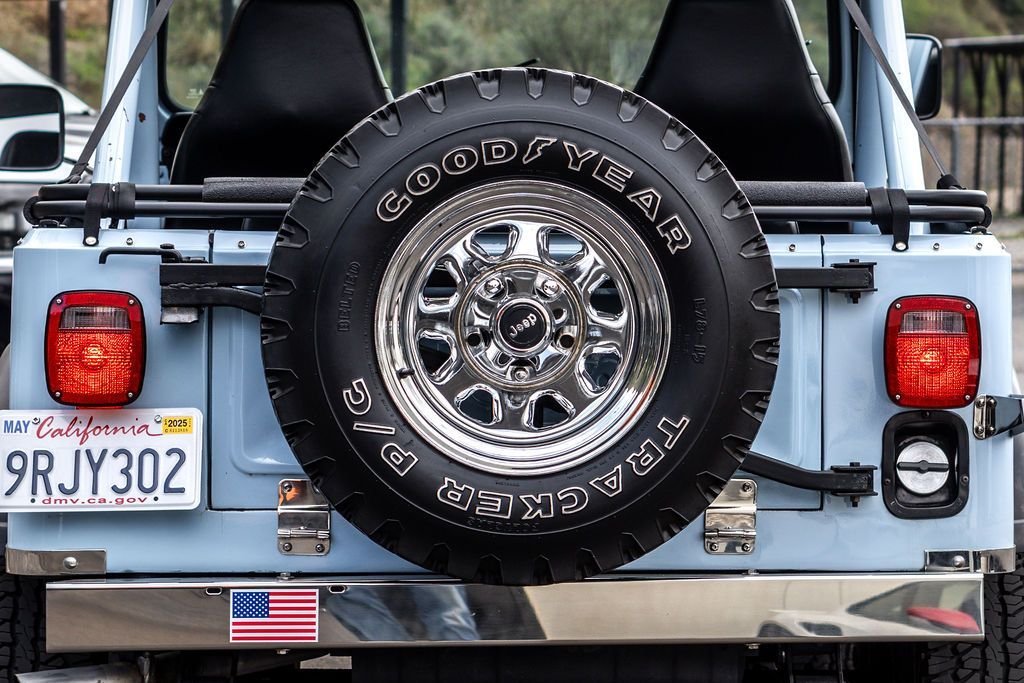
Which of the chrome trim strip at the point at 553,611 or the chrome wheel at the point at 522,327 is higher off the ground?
the chrome wheel at the point at 522,327

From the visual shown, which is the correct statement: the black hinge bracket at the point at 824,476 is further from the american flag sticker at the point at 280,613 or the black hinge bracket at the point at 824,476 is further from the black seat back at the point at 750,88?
the black seat back at the point at 750,88

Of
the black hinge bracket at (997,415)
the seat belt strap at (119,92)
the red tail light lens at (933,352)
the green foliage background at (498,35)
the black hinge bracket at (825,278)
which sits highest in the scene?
the green foliage background at (498,35)

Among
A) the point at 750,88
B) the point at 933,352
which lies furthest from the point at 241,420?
the point at 750,88

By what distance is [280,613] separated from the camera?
2.83 metres

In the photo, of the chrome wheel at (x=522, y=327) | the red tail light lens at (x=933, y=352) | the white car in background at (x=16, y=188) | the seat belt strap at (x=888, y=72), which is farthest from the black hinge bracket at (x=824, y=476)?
the white car in background at (x=16, y=188)

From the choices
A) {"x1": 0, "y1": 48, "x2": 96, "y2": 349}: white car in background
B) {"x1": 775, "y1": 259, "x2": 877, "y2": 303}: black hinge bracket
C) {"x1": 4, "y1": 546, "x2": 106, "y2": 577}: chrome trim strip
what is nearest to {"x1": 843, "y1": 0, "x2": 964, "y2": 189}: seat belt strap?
{"x1": 775, "y1": 259, "x2": 877, "y2": 303}: black hinge bracket

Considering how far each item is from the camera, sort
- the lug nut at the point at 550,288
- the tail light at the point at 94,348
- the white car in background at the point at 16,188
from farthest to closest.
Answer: the white car in background at the point at 16,188 → the tail light at the point at 94,348 → the lug nut at the point at 550,288

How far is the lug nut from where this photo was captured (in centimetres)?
273

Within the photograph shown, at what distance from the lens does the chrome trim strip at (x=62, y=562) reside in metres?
2.93

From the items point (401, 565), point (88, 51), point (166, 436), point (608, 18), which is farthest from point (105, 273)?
point (88, 51)

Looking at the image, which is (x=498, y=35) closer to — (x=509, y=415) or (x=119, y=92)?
(x=119, y=92)

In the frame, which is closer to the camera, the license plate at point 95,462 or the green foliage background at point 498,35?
the license plate at point 95,462

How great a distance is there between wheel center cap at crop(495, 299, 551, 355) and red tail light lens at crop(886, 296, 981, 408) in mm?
773

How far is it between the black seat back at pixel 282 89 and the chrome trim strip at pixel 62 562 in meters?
1.34
